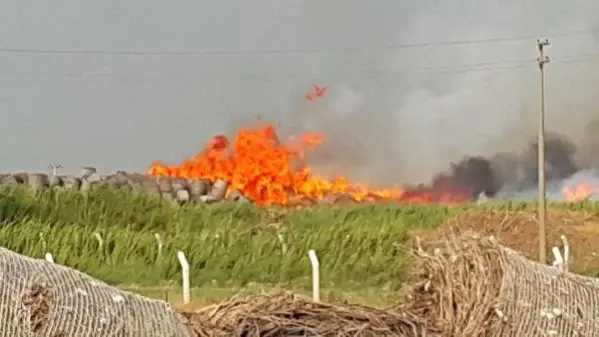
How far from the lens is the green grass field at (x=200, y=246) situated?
27141mm

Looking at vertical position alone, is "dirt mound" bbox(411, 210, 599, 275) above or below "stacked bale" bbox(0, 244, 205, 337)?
above

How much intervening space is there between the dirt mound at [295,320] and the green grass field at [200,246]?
13.1 metres

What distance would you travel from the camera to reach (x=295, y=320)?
265 inches

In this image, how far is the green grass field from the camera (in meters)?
27.1

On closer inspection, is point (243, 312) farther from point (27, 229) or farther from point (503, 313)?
point (27, 229)

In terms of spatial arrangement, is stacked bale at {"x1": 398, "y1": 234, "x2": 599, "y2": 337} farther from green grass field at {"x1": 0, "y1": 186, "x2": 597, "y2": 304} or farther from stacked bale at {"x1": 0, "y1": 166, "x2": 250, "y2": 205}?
stacked bale at {"x1": 0, "y1": 166, "x2": 250, "y2": 205}

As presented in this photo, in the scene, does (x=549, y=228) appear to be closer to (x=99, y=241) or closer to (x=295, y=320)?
(x=99, y=241)

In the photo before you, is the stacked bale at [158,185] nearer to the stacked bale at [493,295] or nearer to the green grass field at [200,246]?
the green grass field at [200,246]

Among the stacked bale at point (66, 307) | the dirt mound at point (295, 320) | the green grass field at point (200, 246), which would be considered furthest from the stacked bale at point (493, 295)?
the green grass field at point (200, 246)

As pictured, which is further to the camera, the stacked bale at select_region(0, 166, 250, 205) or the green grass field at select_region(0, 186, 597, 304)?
the stacked bale at select_region(0, 166, 250, 205)

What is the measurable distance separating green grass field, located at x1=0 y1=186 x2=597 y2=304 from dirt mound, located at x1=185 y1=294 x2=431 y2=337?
13.1 m

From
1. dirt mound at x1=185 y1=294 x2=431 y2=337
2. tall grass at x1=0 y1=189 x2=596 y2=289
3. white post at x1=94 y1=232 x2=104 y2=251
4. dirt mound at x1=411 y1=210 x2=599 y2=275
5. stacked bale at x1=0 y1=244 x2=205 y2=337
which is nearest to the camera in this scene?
stacked bale at x1=0 y1=244 x2=205 y2=337

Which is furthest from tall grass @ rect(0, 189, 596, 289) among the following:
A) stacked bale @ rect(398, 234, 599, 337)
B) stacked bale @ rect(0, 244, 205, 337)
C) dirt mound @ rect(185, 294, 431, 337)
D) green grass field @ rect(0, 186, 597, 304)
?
stacked bale @ rect(0, 244, 205, 337)

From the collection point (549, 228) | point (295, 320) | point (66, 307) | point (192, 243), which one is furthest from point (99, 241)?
point (66, 307)
